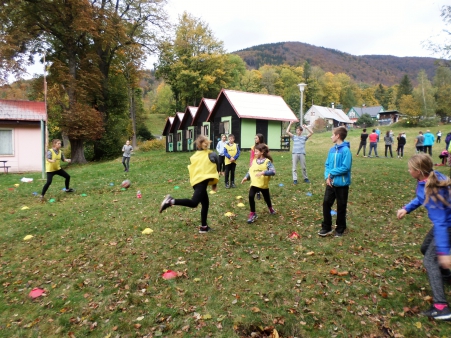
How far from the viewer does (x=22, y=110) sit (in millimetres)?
23625

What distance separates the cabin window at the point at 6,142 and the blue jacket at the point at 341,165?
965 inches

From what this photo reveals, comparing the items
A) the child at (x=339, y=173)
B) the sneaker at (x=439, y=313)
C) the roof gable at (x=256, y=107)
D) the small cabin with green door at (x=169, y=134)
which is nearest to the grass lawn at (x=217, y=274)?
the sneaker at (x=439, y=313)

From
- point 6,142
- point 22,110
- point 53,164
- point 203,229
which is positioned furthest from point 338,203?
point 22,110

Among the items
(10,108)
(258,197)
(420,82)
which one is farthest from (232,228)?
(420,82)

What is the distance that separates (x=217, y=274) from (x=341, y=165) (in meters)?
2.96

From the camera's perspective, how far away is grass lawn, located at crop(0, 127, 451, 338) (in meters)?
3.66

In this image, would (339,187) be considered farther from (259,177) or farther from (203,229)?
(203,229)

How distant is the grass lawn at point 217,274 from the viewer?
3658mm

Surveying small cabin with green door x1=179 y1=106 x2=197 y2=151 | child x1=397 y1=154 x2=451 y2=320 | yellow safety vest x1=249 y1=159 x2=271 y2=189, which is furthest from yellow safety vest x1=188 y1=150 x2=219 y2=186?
small cabin with green door x1=179 y1=106 x2=197 y2=151

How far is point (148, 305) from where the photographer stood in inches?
162

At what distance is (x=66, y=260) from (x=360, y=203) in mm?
7504

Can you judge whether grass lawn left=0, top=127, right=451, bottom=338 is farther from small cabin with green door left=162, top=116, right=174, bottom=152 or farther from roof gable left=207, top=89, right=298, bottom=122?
small cabin with green door left=162, top=116, right=174, bottom=152

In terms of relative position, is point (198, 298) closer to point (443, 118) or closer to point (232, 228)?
point (232, 228)

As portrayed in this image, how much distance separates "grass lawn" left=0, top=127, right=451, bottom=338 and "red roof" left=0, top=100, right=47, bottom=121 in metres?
17.3
